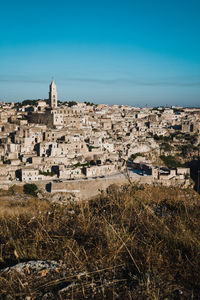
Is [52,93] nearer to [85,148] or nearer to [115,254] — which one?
[85,148]

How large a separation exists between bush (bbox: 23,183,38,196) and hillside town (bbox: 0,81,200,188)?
78 cm

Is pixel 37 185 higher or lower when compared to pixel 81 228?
lower

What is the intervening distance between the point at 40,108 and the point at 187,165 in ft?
59.5

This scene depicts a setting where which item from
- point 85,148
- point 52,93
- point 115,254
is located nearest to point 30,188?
point 85,148

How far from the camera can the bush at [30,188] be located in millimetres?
16641

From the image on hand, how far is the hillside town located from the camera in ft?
61.8

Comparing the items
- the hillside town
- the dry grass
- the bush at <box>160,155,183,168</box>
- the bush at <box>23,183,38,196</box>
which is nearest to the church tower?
the hillside town

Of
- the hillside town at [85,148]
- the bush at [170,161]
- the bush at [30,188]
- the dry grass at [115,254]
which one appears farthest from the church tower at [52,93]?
the dry grass at [115,254]

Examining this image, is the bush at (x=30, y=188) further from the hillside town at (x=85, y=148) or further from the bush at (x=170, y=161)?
the bush at (x=170, y=161)

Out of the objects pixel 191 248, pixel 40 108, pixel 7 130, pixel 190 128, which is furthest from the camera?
pixel 190 128

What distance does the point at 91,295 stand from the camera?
125cm

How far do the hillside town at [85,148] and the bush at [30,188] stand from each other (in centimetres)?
78

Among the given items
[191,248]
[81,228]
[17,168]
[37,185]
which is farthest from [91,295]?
[17,168]

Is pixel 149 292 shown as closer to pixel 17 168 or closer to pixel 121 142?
pixel 17 168
